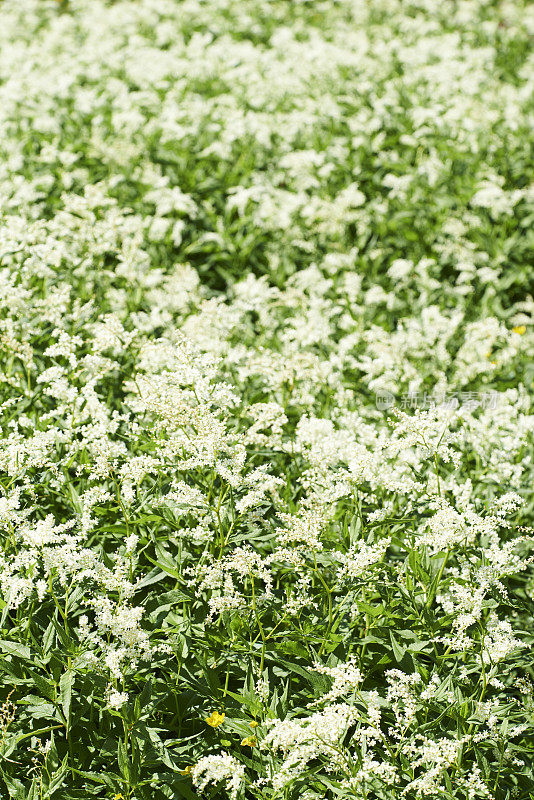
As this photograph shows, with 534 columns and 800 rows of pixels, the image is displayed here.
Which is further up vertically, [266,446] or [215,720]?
[266,446]

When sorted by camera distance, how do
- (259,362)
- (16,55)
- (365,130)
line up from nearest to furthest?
1. (259,362)
2. (365,130)
3. (16,55)

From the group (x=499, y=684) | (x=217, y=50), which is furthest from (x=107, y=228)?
(x=217, y=50)

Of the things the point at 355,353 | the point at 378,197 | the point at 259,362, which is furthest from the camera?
the point at 378,197

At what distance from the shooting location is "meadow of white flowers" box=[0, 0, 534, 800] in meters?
3.20

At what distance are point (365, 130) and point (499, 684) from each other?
261 inches

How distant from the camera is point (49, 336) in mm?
4965

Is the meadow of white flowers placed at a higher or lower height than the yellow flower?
higher

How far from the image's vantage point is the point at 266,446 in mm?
4328

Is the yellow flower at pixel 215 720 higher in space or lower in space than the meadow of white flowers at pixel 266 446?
lower

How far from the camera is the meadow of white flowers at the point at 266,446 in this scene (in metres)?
3.20

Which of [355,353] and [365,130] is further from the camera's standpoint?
[365,130]

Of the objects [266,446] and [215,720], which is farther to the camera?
[266,446]

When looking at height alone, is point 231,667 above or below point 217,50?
below

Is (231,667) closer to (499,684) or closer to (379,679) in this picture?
(379,679)
